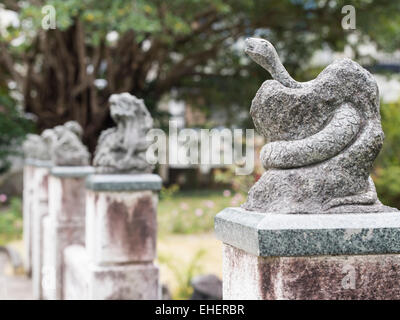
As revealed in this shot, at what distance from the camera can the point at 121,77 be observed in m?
16.6

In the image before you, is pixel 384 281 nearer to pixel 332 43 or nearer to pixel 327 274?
pixel 327 274

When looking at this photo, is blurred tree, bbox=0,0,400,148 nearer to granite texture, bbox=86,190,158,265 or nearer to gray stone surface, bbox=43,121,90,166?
gray stone surface, bbox=43,121,90,166

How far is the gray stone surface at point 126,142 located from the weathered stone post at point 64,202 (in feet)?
5.77

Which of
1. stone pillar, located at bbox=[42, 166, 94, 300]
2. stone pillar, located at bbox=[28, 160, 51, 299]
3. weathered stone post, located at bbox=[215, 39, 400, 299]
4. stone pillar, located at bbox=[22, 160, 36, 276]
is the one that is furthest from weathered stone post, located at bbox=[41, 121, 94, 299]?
weathered stone post, located at bbox=[215, 39, 400, 299]

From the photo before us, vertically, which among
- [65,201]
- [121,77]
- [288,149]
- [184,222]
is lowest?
[184,222]

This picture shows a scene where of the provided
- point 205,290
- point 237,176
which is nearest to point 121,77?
Result: point 237,176

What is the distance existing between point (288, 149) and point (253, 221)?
38cm

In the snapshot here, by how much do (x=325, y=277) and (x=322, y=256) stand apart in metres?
0.08

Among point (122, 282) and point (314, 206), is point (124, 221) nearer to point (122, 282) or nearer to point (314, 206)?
point (122, 282)

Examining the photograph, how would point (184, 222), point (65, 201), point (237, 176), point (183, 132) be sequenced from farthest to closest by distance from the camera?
1. point (183, 132)
2. point (184, 222)
3. point (237, 176)
4. point (65, 201)

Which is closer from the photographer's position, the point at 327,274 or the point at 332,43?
the point at 327,274

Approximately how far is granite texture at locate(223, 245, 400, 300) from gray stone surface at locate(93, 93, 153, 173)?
112 inches

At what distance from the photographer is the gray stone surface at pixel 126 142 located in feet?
16.9

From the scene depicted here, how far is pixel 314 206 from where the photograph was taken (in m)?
2.53
